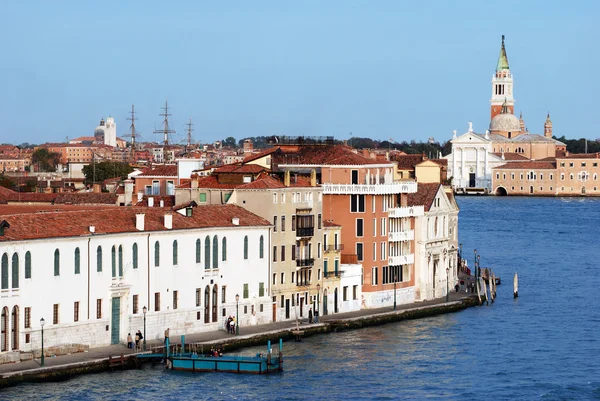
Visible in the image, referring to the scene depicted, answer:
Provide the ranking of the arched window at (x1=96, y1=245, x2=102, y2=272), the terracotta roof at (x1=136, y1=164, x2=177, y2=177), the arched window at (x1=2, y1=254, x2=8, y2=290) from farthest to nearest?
the terracotta roof at (x1=136, y1=164, x2=177, y2=177) → the arched window at (x1=96, y1=245, x2=102, y2=272) → the arched window at (x1=2, y1=254, x2=8, y2=290)

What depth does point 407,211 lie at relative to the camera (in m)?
45.4

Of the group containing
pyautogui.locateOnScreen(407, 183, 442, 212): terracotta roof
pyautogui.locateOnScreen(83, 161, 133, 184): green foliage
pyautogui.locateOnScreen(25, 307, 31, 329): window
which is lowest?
pyautogui.locateOnScreen(25, 307, 31, 329): window

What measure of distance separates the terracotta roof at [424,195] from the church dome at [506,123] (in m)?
131

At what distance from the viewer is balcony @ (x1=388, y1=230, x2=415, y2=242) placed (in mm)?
44844

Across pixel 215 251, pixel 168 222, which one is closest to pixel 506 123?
pixel 215 251

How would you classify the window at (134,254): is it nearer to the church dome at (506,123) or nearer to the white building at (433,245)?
the white building at (433,245)

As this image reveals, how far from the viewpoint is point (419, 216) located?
152ft

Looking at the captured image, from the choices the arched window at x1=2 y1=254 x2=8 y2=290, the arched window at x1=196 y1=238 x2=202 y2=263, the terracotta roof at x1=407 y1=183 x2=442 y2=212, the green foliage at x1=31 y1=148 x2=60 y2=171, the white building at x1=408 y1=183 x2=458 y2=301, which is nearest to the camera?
the arched window at x1=2 y1=254 x2=8 y2=290

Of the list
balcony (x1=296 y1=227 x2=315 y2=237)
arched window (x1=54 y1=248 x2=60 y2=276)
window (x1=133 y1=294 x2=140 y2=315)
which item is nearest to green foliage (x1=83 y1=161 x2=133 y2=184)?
balcony (x1=296 y1=227 x2=315 y2=237)

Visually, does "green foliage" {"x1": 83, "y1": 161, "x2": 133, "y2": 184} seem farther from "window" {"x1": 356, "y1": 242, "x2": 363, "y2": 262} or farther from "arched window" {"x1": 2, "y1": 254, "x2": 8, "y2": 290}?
"arched window" {"x1": 2, "y1": 254, "x2": 8, "y2": 290}

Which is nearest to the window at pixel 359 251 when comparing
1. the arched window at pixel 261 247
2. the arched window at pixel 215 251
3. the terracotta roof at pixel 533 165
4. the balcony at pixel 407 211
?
the balcony at pixel 407 211

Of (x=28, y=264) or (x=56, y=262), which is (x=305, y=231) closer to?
(x=56, y=262)

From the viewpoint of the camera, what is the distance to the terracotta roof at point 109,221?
1289 inches

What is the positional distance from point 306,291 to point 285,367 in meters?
6.56
